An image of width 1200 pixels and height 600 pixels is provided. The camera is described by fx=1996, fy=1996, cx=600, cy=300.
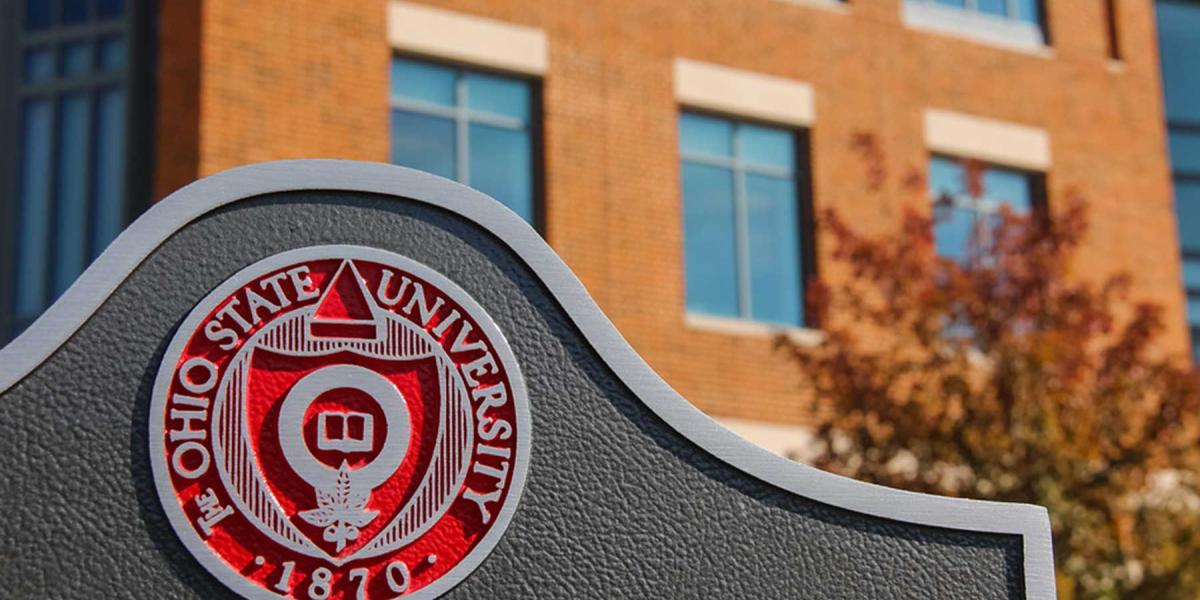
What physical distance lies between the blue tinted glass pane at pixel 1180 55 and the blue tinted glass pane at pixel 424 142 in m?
10.2

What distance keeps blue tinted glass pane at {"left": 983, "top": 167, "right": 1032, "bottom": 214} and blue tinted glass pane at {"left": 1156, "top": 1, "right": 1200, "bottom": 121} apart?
4089 millimetres

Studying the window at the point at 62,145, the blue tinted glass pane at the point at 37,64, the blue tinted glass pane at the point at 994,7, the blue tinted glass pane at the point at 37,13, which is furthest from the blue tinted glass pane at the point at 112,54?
the blue tinted glass pane at the point at 994,7

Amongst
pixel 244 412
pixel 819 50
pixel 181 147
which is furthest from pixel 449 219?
pixel 819 50

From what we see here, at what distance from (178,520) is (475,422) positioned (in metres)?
1.19

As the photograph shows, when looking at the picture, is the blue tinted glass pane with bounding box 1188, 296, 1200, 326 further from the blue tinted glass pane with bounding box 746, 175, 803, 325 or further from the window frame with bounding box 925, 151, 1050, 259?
the blue tinted glass pane with bounding box 746, 175, 803, 325

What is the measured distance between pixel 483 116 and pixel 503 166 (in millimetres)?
475

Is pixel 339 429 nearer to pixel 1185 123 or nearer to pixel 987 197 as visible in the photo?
pixel 987 197

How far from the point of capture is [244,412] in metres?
7.47

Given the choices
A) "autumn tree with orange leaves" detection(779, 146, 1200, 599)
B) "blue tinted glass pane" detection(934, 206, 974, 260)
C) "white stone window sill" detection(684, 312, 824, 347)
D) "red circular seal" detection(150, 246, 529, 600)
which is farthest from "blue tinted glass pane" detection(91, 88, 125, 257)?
"red circular seal" detection(150, 246, 529, 600)

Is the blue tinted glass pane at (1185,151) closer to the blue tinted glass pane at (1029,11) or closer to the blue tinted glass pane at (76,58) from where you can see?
the blue tinted glass pane at (1029,11)

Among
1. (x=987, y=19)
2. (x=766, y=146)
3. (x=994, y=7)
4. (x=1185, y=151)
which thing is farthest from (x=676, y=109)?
(x=1185, y=151)

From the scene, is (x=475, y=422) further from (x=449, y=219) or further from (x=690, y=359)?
(x=690, y=359)

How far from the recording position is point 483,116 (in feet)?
57.9

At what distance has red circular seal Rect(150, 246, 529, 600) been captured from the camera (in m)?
7.41
